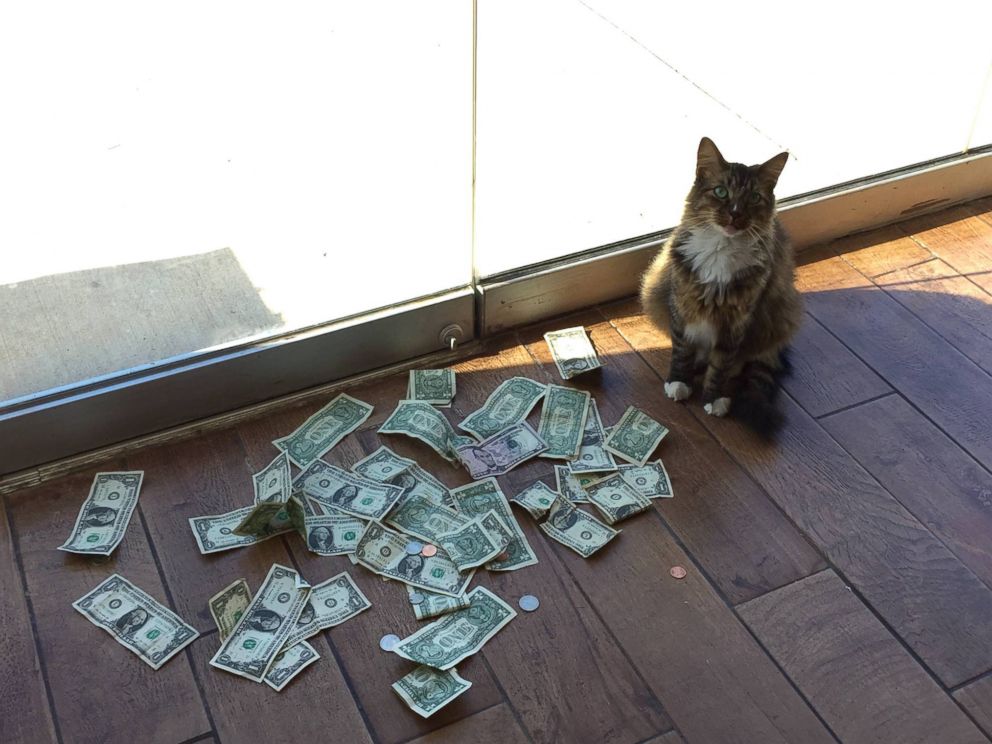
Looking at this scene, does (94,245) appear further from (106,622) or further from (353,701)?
(353,701)

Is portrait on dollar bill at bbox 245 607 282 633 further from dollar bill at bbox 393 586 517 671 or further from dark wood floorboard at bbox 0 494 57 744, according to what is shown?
dark wood floorboard at bbox 0 494 57 744

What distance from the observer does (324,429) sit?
262 centimetres

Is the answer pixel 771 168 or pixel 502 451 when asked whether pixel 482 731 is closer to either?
pixel 502 451

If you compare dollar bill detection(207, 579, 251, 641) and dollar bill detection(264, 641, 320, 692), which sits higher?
dollar bill detection(207, 579, 251, 641)

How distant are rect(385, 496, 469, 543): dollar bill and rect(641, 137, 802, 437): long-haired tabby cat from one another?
0.72m

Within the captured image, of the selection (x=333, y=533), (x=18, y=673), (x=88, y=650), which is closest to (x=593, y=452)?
(x=333, y=533)

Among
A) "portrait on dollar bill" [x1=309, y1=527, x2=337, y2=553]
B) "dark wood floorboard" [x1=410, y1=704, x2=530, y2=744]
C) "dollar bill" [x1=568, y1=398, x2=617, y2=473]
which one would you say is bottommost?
"dark wood floorboard" [x1=410, y1=704, x2=530, y2=744]

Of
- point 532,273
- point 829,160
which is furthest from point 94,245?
point 829,160

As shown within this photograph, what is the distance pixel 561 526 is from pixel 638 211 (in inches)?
40.3

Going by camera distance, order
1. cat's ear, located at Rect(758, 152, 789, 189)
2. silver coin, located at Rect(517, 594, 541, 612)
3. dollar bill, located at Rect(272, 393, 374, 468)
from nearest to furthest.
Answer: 1. silver coin, located at Rect(517, 594, 541, 612)
2. cat's ear, located at Rect(758, 152, 789, 189)
3. dollar bill, located at Rect(272, 393, 374, 468)

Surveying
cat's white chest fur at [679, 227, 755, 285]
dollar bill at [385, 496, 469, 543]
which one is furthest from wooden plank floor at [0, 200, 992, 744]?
cat's white chest fur at [679, 227, 755, 285]

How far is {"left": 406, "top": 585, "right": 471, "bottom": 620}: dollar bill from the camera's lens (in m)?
2.20

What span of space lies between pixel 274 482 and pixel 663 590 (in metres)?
0.93

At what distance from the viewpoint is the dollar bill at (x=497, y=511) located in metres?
2.31
